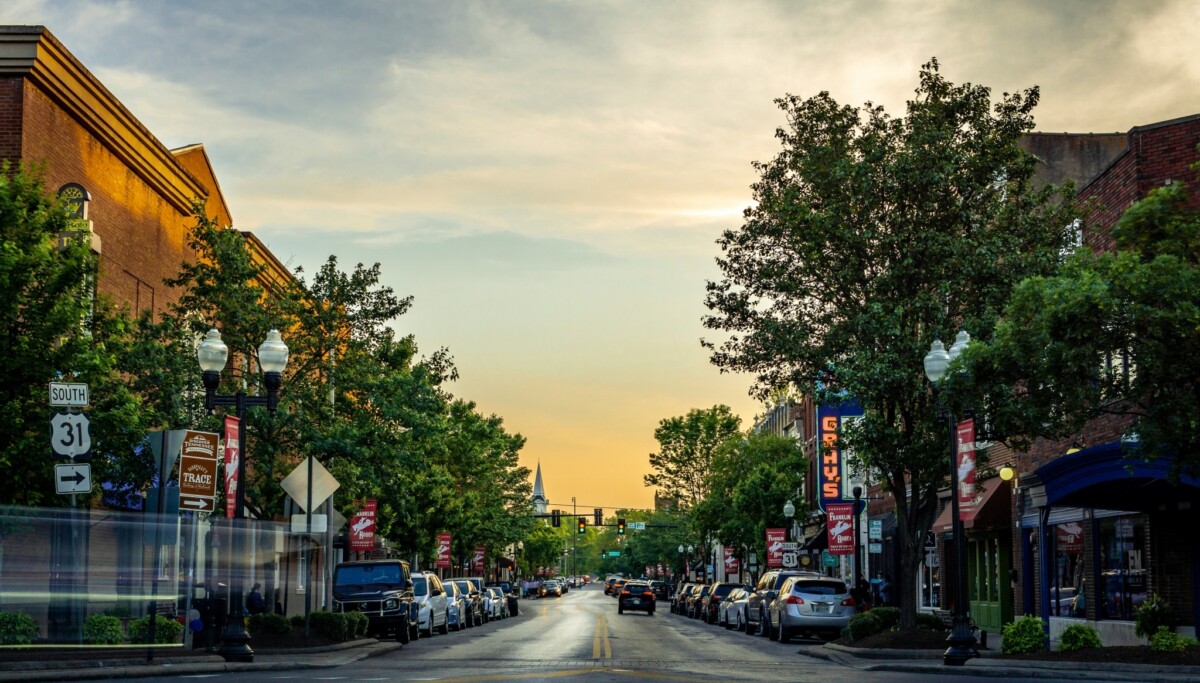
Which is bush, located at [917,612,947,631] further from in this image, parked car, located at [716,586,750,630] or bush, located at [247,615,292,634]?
parked car, located at [716,586,750,630]

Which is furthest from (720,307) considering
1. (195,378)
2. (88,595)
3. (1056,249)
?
(88,595)

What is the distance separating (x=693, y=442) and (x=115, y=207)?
230ft

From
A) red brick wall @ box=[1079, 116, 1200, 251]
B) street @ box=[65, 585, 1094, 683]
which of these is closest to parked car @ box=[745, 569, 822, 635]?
street @ box=[65, 585, 1094, 683]

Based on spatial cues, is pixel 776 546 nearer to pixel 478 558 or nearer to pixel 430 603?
pixel 430 603

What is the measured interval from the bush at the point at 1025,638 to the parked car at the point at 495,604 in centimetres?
3265

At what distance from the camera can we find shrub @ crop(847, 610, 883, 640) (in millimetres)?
30297

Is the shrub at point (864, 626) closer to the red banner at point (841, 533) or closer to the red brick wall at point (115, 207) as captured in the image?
the red banner at point (841, 533)

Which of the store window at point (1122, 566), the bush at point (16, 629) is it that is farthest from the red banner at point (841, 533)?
the bush at point (16, 629)

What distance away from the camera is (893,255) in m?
29.8

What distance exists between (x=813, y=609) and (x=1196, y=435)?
17.4 m

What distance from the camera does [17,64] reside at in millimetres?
28125

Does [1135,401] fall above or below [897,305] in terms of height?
below

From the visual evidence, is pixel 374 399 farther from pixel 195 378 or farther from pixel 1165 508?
pixel 1165 508

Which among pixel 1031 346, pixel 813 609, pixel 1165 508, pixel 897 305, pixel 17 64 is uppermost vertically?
pixel 17 64
